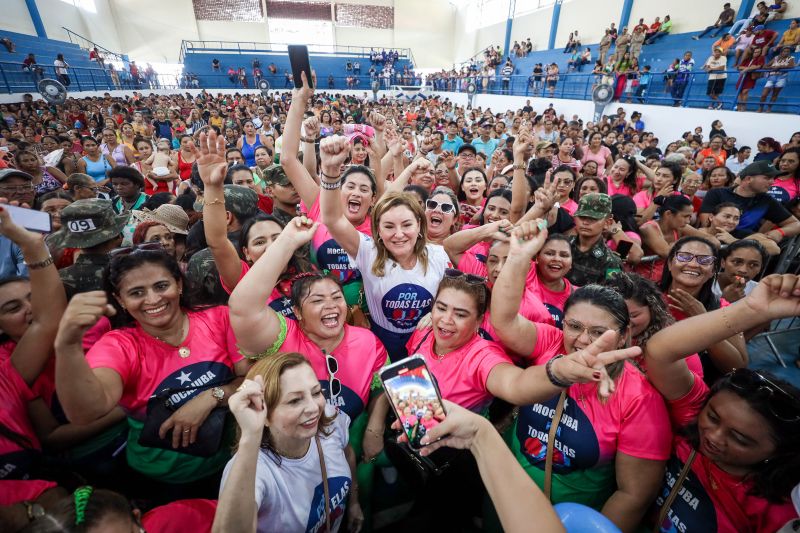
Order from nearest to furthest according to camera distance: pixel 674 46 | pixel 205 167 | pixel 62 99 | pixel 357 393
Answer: pixel 357 393, pixel 205 167, pixel 62 99, pixel 674 46

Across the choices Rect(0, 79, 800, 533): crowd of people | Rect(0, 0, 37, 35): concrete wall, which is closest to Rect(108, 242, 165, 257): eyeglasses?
Rect(0, 79, 800, 533): crowd of people

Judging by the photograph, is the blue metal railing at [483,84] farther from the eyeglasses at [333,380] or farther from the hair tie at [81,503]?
the hair tie at [81,503]

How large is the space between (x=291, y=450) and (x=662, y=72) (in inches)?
704

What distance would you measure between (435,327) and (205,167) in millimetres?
1926

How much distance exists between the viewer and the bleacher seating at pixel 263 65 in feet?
96.4

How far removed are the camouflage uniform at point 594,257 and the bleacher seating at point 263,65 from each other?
105ft

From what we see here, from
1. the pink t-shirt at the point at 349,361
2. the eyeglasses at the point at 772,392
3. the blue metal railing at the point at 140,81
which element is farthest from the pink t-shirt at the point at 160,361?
the blue metal railing at the point at 140,81

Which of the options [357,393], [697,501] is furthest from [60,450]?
[697,501]

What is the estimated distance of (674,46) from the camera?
1592 cm

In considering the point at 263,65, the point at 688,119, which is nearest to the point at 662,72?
the point at 688,119

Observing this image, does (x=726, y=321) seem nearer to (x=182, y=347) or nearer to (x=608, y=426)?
(x=608, y=426)

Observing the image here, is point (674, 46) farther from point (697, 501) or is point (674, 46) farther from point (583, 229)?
point (697, 501)

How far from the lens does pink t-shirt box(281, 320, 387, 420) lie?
207 centimetres

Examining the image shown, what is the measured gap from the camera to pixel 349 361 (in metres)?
A: 2.18
